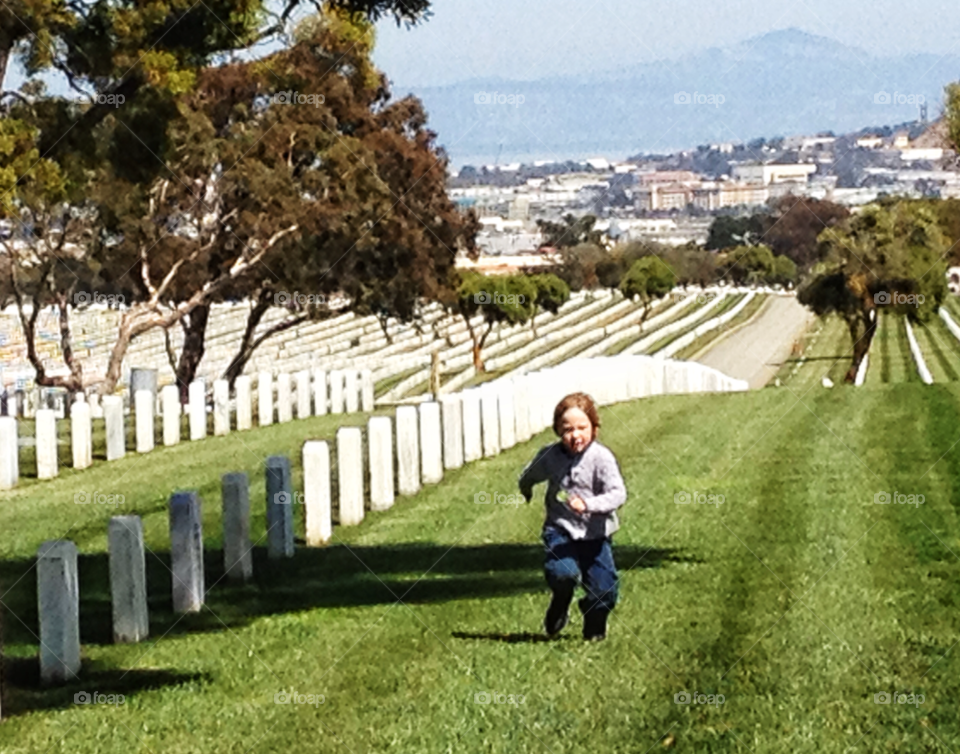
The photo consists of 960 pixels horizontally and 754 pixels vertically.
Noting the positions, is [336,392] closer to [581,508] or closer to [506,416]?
[506,416]

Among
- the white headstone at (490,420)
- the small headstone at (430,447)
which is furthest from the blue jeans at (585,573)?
the white headstone at (490,420)

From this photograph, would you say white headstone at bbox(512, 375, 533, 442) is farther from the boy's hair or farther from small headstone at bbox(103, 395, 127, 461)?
the boy's hair

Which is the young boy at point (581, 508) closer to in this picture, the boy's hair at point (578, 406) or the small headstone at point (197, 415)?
the boy's hair at point (578, 406)

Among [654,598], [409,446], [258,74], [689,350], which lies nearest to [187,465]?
[409,446]

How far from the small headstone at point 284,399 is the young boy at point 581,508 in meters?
19.0

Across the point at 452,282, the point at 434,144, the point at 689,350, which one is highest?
the point at 434,144

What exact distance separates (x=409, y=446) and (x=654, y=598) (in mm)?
6756

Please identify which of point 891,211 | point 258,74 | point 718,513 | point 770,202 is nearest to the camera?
point 718,513

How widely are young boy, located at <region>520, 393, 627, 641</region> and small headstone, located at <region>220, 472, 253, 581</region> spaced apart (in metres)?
3.50

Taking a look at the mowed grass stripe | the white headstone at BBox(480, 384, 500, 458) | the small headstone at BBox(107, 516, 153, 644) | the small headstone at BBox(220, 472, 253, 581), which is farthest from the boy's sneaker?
the mowed grass stripe

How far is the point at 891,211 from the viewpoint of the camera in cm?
7500

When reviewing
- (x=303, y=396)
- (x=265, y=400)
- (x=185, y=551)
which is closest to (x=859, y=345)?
(x=303, y=396)

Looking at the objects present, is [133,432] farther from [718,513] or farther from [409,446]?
[718,513]

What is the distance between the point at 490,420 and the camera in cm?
2186
